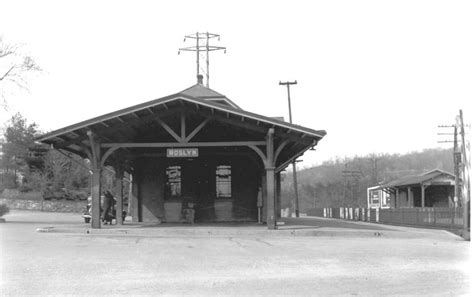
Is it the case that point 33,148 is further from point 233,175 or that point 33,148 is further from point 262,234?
point 262,234

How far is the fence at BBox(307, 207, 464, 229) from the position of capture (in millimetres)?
29453

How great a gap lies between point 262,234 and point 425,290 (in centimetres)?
1067

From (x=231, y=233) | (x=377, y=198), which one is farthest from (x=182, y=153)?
(x=377, y=198)

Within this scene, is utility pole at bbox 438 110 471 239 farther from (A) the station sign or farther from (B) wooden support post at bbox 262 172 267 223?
(A) the station sign

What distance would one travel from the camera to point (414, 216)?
34.8 m

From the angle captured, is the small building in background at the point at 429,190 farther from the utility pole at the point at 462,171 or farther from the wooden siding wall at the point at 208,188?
the wooden siding wall at the point at 208,188

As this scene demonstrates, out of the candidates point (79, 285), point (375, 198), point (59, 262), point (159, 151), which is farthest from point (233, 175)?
point (375, 198)

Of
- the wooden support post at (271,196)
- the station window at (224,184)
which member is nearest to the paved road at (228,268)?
the wooden support post at (271,196)

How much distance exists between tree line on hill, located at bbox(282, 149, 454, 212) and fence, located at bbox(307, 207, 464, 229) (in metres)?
27.6

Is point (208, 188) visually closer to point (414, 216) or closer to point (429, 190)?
point (414, 216)

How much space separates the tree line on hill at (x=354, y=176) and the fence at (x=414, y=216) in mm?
27599

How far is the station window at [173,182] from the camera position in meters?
25.0

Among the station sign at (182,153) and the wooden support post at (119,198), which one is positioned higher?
the station sign at (182,153)

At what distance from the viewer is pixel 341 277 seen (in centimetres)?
984
